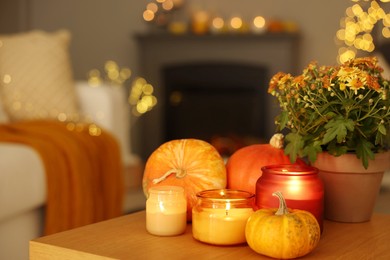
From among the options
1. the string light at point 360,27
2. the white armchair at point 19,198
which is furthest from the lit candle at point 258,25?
the white armchair at point 19,198

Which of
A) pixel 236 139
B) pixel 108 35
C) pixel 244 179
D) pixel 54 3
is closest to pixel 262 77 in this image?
pixel 236 139

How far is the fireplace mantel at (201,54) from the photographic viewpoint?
4859 mm

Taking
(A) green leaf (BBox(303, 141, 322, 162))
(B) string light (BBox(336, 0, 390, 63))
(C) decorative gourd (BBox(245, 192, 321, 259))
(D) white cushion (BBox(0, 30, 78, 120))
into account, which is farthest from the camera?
(B) string light (BBox(336, 0, 390, 63))

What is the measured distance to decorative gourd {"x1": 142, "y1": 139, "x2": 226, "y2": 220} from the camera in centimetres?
128

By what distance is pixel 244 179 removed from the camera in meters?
1.31

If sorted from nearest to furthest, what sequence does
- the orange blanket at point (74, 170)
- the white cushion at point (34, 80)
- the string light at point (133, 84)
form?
the orange blanket at point (74, 170) < the white cushion at point (34, 80) < the string light at point (133, 84)

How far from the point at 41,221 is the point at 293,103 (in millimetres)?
1494

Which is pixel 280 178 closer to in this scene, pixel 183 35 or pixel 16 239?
pixel 16 239

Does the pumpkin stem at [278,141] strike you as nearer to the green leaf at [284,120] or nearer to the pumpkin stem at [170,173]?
the green leaf at [284,120]

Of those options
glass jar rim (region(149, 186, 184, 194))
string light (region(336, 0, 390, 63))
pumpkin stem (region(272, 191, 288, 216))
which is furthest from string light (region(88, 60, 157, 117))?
pumpkin stem (region(272, 191, 288, 216))

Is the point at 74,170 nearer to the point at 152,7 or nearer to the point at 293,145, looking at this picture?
the point at 293,145

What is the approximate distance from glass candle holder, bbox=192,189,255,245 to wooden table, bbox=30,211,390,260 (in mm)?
15

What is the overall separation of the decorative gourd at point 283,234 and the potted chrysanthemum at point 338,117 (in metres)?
0.20

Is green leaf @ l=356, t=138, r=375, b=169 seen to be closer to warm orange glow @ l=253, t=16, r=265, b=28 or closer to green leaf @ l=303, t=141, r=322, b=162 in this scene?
green leaf @ l=303, t=141, r=322, b=162
